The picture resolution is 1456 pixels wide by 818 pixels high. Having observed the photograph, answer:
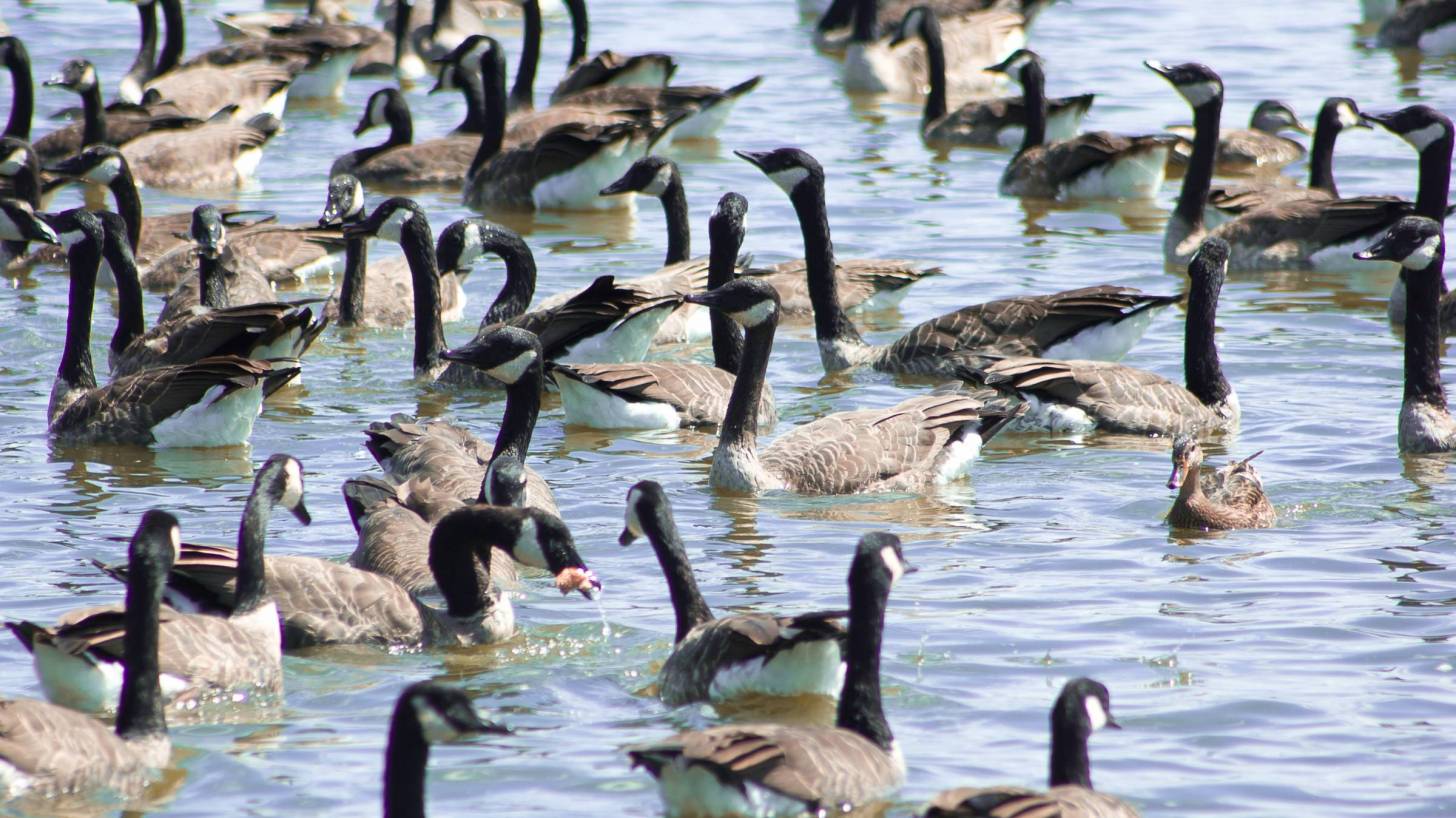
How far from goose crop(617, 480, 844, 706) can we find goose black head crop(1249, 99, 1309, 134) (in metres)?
15.4

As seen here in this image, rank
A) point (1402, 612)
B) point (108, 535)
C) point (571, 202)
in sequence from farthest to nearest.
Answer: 1. point (571, 202)
2. point (108, 535)
3. point (1402, 612)

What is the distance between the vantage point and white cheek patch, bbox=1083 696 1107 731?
6.47 meters

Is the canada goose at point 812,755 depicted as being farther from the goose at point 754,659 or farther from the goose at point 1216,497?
the goose at point 1216,497

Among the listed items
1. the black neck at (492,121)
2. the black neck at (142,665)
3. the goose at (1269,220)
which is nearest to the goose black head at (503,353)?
the black neck at (142,665)

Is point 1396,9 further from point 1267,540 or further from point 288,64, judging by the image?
point 1267,540

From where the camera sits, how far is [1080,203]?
20469 mm

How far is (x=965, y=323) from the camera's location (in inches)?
555

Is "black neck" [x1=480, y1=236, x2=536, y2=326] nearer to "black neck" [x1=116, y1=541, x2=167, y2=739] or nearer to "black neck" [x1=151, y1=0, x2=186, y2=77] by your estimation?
"black neck" [x1=116, y1=541, x2=167, y2=739]

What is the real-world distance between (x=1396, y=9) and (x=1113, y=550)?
21.9 meters

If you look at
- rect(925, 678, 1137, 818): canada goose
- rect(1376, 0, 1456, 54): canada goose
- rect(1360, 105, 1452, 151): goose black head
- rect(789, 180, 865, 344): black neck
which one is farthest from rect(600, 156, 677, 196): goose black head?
rect(1376, 0, 1456, 54): canada goose

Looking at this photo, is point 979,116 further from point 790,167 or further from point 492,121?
point 790,167

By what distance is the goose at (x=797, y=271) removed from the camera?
1591 centimetres

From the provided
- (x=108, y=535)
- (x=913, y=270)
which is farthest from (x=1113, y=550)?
(x=913, y=270)

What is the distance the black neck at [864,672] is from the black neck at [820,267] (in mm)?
7493
